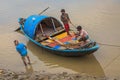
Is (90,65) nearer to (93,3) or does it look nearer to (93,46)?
(93,46)

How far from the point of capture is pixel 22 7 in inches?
1029

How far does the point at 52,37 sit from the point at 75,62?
8.57 feet

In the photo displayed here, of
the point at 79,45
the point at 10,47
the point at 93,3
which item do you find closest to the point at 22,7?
the point at 93,3

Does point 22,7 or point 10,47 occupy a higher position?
point 22,7

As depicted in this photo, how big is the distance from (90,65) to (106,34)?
3471 mm

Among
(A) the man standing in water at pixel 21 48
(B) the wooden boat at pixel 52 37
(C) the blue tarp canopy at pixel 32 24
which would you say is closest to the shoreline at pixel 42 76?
(A) the man standing in water at pixel 21 48

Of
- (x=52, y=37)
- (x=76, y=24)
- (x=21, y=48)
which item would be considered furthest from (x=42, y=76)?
(x=76, y=24)

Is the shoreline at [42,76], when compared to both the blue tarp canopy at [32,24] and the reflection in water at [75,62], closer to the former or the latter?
the reflection in water at [75,62]

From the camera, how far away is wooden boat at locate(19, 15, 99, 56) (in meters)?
15.9

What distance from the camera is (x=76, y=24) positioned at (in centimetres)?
2091

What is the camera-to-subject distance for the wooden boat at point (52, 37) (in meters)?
15.9

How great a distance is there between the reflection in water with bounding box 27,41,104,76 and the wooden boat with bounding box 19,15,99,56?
1.37 feet

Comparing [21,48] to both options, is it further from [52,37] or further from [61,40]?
[52,37]

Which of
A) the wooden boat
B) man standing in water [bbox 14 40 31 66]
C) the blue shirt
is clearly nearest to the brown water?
the wooden boat
